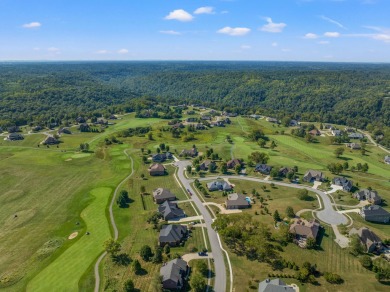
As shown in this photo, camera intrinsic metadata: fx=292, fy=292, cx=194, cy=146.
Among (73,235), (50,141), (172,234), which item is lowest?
(73,235)

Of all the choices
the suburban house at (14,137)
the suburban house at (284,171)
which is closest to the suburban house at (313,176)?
the suburban house at (284,171)

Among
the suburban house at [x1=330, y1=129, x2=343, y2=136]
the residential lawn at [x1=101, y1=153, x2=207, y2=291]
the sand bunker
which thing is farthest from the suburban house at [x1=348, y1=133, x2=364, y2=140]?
the sand bunker

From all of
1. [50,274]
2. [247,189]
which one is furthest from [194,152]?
[50,274]

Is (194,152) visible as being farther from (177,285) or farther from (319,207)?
(177,285)

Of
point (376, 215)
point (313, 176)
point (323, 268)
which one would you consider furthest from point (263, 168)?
point (323, 268)

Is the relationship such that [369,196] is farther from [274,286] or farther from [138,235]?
[138,235]

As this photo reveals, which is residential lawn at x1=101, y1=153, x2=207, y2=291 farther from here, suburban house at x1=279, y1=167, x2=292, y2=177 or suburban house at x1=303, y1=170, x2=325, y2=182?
suburban house at x1=303, y1=170, x2=325, y2=182
